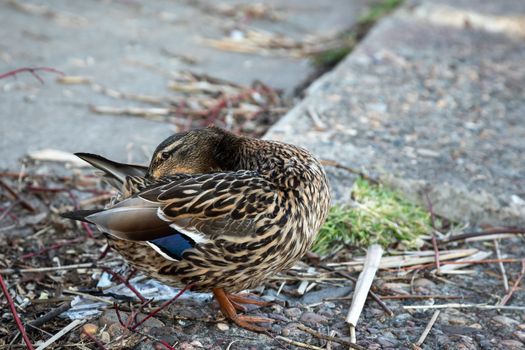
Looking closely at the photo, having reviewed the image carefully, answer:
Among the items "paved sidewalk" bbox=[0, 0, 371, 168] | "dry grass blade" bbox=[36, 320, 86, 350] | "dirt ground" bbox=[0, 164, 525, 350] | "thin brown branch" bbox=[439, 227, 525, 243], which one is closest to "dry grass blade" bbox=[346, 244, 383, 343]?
"dirt ground" bbox=[0, 164, 525, 350]

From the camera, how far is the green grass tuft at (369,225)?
3910mm

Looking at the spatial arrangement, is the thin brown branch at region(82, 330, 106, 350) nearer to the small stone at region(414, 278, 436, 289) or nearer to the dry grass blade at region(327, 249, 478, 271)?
the dry grass blade at region(327, 249, 478, 271)

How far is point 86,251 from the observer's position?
385 cm

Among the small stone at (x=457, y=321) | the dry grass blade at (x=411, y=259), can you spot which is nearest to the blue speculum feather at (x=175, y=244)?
the dry grass blade at (x=411, y=259)

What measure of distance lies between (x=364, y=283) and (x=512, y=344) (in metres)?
0.70

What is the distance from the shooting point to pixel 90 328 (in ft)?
9.99

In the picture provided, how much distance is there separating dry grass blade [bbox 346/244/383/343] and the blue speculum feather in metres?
0.80

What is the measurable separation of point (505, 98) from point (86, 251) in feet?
12.3

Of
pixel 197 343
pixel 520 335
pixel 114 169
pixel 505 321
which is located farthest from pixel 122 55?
pixel 520 335

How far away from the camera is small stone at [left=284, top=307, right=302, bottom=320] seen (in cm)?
329

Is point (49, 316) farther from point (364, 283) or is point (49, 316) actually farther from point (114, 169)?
point (364, 283)

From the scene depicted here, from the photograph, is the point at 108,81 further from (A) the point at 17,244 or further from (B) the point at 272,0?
(B) the point at 272,0

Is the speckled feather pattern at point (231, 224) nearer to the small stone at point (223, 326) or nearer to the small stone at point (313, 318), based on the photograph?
the small stone at point (223, 326)

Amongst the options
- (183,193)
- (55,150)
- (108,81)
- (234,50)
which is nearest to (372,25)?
(234,50)
